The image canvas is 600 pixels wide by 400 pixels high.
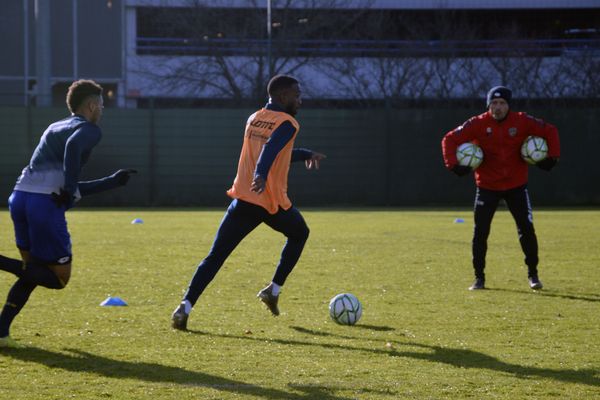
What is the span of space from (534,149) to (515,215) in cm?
77

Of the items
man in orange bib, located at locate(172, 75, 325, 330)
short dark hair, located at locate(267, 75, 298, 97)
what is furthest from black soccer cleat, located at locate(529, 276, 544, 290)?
short dark hair, located at locate(267, 75, 298, 97)

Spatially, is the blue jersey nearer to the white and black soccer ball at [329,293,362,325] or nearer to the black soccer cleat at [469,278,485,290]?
the white and black soccer ball at [329,293,362,325]

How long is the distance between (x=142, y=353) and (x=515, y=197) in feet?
16.9

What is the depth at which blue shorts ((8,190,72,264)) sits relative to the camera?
6.70 m

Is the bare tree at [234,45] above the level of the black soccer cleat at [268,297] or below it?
above

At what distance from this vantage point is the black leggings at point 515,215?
34.7ft

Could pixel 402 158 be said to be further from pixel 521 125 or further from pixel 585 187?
pixel 521 125

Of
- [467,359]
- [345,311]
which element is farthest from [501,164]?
[467,359]

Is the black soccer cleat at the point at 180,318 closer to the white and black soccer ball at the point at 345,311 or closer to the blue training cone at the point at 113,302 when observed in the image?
the white and black soccer ball at the point at 345,311

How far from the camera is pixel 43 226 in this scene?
6.70 m

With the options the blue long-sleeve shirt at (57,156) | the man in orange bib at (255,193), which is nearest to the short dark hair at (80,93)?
the blue long-sleeve shirt at (57,156)

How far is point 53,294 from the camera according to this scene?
383 inches

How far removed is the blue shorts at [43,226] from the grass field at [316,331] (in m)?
0.67

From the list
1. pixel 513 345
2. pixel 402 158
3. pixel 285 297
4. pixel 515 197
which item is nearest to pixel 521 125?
pixel 515 197
